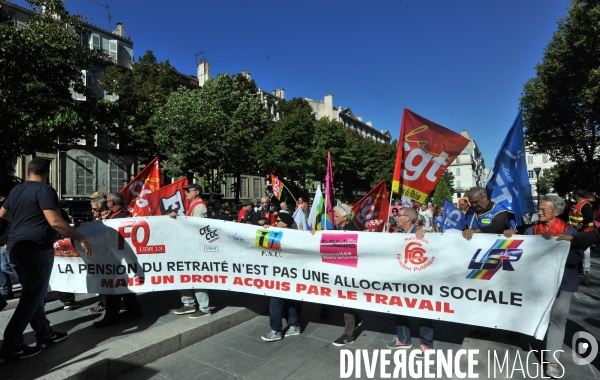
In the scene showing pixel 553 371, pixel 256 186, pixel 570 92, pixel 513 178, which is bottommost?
pixel 553 371

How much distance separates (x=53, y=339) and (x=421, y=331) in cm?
400

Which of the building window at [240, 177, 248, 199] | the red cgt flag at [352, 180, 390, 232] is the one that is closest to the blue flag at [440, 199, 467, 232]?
the red cgt flag at [352, 180, 390, 232]

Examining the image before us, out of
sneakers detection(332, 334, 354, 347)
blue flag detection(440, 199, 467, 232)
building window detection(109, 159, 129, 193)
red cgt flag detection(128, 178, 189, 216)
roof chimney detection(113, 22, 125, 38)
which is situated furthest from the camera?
roof chimney detection(113, 22, 125, 38)

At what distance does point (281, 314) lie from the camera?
4.53 m

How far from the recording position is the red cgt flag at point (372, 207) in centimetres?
699

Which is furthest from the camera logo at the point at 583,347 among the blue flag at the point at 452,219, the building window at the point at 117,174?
the building window at the point at 117,174

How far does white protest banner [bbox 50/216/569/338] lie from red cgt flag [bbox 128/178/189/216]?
122 centimetres

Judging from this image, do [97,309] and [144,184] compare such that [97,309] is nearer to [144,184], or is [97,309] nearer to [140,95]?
[144,184]

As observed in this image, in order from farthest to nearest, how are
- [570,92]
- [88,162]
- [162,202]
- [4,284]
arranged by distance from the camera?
[88,162], [570,92], [162,202], [4,284]

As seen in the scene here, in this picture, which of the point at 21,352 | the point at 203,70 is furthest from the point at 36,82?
the point at 203,70

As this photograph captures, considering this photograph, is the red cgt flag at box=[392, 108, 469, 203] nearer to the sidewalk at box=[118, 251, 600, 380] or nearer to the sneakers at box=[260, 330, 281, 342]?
the sidewalk at box=[118, 251, 600, 380]

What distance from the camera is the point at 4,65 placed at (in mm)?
10469

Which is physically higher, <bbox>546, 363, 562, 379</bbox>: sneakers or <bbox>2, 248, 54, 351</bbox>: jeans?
<bbox>2, 248, 54, 351</bbox>: jeans

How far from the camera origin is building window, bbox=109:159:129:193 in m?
31.3
